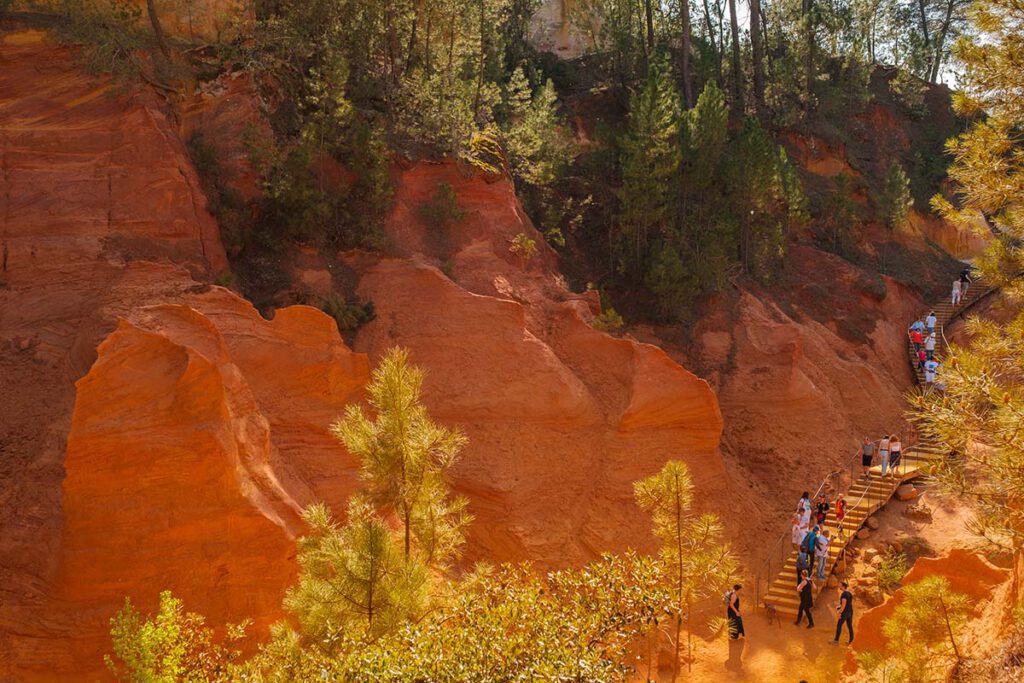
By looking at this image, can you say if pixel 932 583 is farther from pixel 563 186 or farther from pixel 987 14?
pixel 563 186

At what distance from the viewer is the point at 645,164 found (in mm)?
25250

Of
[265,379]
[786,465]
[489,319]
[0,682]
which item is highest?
[489,319]

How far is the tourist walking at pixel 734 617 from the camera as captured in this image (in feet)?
54.5

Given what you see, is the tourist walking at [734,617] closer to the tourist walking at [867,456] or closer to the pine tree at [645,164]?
the tourist walking at [867,456]

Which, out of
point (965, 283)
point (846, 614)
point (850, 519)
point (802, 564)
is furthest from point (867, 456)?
point (965, 283)

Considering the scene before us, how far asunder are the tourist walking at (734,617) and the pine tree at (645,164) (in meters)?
12.4

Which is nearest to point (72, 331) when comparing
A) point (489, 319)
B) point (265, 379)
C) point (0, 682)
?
point (265, 379)

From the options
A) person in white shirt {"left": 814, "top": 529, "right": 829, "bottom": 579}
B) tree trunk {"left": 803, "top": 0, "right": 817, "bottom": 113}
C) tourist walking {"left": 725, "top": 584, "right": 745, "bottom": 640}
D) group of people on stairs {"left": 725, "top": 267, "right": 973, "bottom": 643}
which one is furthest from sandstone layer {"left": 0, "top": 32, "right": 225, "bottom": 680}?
tree trunk {"left": 803, "top": 0, "right": 817, "bottom": 113}

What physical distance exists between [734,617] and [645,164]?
14.5 meters

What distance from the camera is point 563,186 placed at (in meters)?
28.1

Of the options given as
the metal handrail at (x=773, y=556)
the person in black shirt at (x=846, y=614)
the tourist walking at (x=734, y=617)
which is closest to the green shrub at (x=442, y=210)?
the tourist walking at (x=734, y=617)

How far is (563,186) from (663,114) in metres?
4.49

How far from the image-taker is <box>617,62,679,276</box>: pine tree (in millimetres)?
25266

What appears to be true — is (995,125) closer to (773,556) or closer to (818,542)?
(818,542)
